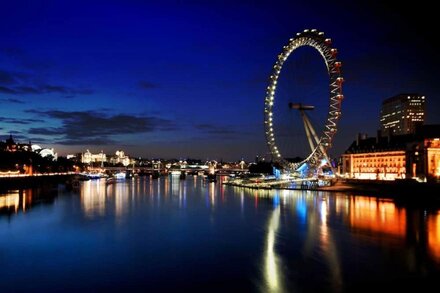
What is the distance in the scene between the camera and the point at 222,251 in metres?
15.0

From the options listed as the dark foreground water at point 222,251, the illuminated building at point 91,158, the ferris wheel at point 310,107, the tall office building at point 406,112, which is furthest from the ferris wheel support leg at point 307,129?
the illuminated building at point 91,158

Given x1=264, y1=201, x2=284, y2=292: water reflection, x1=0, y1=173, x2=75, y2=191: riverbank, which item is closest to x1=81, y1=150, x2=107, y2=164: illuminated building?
x1=0, y1=173, x2=75, y2=191: riverbank

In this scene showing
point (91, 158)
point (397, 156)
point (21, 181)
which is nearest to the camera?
point (397, 156)

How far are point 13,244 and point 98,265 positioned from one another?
5127mm

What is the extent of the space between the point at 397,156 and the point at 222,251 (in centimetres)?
3702

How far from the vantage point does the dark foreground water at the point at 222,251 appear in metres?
11.0

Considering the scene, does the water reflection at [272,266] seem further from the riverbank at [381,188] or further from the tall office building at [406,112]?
the tall office building at [406,112]

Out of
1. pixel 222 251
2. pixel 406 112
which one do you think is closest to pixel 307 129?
pixel 222 251

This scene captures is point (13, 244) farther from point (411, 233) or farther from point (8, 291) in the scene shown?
point (411, 233)

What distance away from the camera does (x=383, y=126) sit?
301 ft

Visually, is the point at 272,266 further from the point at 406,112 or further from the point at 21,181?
the point at 406,112

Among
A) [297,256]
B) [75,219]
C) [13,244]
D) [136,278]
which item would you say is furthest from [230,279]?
[75,219]

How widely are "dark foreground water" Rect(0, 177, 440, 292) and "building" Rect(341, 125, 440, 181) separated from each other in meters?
15.4

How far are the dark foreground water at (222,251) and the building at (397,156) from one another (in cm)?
1541
